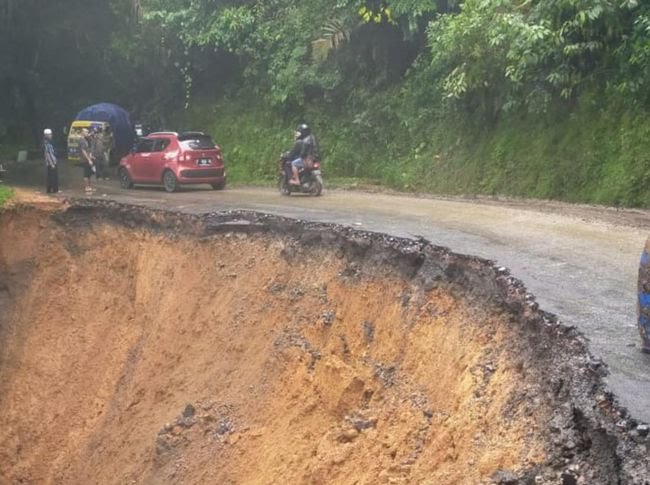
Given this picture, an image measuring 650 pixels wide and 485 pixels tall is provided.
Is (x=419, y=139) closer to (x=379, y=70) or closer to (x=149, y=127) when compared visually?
(x=379, y=70)

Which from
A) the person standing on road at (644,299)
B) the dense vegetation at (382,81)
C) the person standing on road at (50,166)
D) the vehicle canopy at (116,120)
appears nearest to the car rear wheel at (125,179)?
the person standing on road at (50,166)

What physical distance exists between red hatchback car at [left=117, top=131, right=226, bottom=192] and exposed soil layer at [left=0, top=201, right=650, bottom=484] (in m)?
Answer: 3.91

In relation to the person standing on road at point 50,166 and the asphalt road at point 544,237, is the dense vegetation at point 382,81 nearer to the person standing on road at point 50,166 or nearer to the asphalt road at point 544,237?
the asphalt road at point 544,237

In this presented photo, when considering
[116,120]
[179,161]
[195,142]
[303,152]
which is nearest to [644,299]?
[303,152]

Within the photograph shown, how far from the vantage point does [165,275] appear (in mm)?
16516

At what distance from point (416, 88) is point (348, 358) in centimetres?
1280

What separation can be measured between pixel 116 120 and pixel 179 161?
808cm

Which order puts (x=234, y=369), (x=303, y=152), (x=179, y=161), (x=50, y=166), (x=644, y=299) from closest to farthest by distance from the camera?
1. (x=644, y=299)
2. (x=234, y=369)
3. (x=303, y=152)
4. (x=50, y=166)
5. (x=179, y=161)

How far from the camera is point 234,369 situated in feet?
42.9

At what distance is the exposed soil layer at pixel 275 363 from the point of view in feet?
22.0

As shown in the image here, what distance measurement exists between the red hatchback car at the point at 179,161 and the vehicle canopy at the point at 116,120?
6.32 meters

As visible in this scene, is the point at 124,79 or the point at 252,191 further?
the point at 124,79

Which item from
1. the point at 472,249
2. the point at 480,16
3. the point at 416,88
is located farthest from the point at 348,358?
the point at 416,88

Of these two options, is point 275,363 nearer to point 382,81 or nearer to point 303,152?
point 303,152
